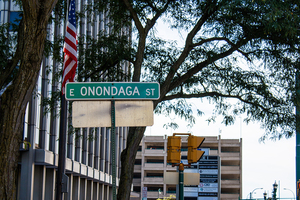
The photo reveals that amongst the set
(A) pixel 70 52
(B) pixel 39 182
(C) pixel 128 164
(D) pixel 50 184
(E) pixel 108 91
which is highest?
(A) pixel 70 52

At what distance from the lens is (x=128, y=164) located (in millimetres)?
12680

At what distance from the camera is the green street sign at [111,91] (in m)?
5.70

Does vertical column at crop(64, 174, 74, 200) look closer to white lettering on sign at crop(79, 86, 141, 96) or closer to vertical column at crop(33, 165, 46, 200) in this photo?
vertical column at crop(33, 165, 46, 200)

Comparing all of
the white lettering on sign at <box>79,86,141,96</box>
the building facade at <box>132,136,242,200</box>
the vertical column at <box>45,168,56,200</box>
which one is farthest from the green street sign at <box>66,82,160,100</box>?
the building facade at <box>132,136,242,200</box>

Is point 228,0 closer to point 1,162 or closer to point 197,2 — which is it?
point 197,2

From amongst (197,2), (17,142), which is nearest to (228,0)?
(197,2)

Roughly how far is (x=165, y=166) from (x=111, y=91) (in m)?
97.1

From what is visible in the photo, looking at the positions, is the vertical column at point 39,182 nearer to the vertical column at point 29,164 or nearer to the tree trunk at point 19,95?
the vertical column at point 29,164

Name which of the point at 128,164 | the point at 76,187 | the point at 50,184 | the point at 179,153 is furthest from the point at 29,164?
the point at 179,153

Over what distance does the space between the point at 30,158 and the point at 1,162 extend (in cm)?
1717

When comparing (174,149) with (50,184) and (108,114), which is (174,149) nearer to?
(108,114)

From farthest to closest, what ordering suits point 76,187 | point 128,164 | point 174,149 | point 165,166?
point 165,166, point 76,187, point 174,149, point 128,164

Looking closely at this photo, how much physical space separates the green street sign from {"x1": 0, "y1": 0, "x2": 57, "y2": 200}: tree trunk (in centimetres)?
281

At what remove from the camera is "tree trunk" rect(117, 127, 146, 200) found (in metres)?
12.5
